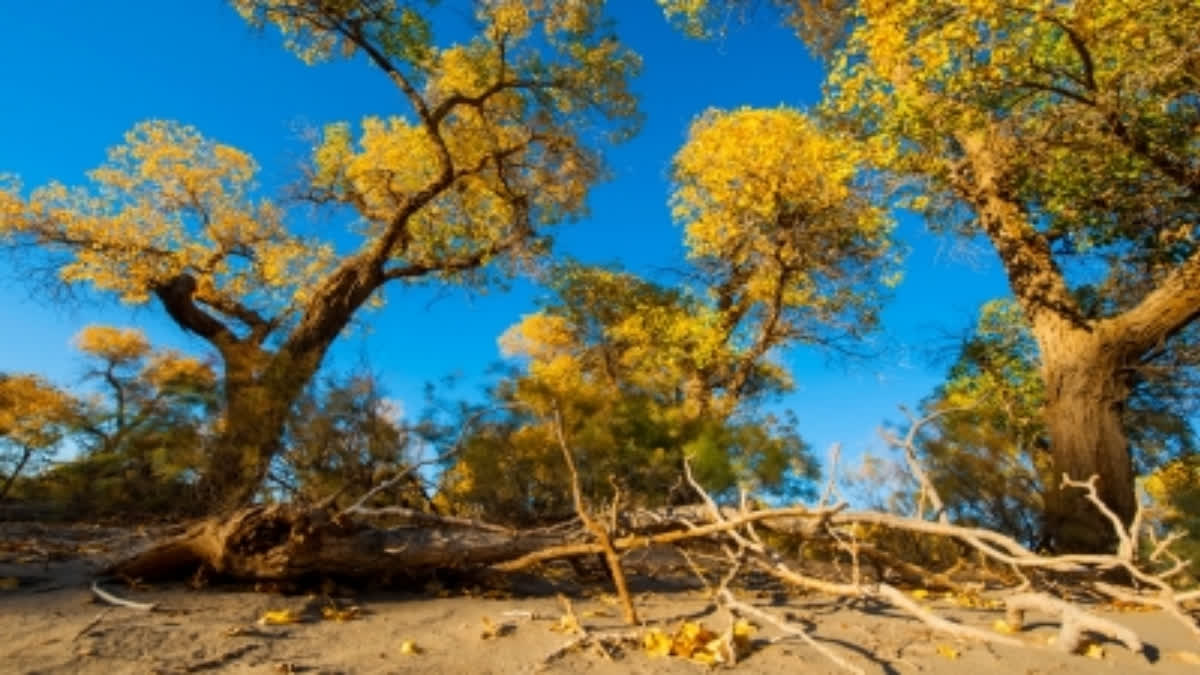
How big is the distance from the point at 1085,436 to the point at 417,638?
22.5 feet

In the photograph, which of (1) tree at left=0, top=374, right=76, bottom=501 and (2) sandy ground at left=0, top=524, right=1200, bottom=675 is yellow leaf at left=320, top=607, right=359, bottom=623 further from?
(1) tree at left=0, top=374, right=76, bottom=501

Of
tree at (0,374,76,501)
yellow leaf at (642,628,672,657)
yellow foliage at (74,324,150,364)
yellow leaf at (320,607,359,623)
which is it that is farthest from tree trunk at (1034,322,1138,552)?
yellow foliage at (74,324,150,364)

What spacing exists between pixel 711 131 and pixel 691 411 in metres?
5.57

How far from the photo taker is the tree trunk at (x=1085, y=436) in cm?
668

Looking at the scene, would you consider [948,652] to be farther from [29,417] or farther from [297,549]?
[29,417]

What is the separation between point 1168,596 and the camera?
2805 mm

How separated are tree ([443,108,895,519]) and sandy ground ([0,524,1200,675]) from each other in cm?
383

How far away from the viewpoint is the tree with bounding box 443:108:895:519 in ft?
27.4

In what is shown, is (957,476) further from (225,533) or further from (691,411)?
(225,533)

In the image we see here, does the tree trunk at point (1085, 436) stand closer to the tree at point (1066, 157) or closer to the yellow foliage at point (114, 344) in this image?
the tree at point (1066, 157)

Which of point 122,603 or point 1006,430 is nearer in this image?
point 122,603

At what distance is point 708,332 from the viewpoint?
1122cm

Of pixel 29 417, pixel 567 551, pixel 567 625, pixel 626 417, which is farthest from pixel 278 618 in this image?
pixel 29 417

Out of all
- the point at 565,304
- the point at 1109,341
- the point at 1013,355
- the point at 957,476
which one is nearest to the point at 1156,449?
the point at 1013,355
